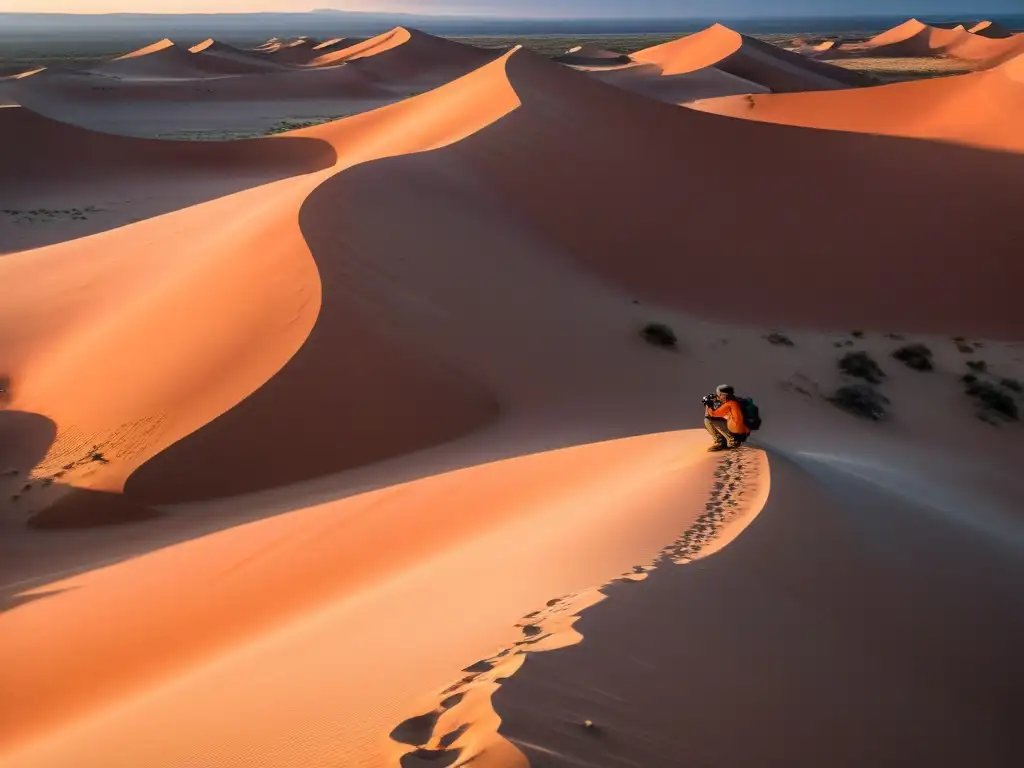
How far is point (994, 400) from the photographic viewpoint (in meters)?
11.3

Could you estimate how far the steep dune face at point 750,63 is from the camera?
54.0 meters

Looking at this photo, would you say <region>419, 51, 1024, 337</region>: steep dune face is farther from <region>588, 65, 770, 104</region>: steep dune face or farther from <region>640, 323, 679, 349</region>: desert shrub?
<region>588, 65, 770, 104</region>: steep dune face

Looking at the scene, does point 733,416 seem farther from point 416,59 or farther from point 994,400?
point 416,59

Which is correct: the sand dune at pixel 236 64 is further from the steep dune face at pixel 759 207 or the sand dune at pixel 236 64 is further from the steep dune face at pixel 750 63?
the steep dune face at pixel 759 207

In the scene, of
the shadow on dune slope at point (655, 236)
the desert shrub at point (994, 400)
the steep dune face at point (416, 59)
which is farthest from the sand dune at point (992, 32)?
the desert shrub at point (994, 400)

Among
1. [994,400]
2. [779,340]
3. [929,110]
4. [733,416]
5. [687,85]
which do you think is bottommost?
[994,400]

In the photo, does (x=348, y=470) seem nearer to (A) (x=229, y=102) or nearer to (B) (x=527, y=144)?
(B) (x=527, y=144)

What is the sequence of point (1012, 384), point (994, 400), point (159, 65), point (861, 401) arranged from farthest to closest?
point (159, 65) < point (1012, 384) < point (994, 400) < point (861, 401)

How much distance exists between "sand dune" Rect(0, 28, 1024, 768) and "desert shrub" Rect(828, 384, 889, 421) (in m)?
0.24

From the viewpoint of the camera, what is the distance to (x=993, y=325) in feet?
47.0

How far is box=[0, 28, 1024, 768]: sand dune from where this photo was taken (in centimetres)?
345

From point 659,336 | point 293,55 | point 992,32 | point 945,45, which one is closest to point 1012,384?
point 659,336

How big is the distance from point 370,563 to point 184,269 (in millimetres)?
7921

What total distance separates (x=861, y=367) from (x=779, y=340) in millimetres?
1444
